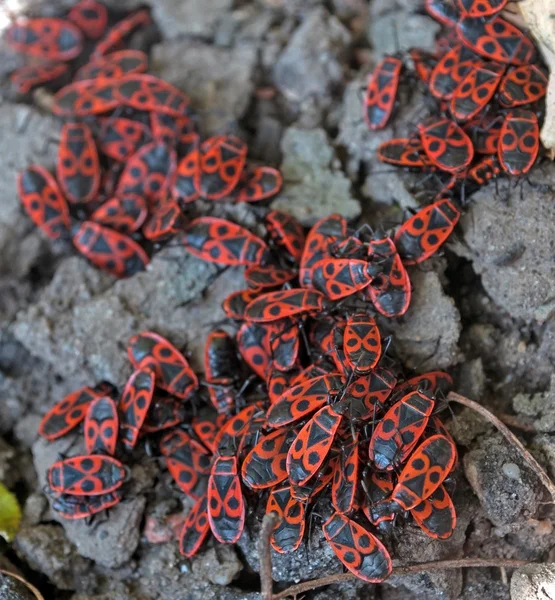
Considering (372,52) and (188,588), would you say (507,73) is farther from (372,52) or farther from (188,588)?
(188,588)

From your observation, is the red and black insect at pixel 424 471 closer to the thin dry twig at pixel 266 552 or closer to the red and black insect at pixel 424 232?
the thin dry twig at pixel 266 552

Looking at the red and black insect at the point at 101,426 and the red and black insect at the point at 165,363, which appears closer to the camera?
the red and black insect at the point at 101,426

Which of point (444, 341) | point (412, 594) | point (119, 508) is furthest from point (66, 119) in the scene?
point (412, 594)

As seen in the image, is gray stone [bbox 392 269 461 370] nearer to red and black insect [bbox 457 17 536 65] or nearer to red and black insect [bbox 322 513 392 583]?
red and black insect [bbox 322 513 392 583]

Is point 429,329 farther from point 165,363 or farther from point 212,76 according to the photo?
point 212,76

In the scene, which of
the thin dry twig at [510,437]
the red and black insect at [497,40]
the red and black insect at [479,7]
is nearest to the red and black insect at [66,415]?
the thin dry twig at [510,437]

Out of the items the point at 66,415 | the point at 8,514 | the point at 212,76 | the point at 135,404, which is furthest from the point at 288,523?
the point at 212,76

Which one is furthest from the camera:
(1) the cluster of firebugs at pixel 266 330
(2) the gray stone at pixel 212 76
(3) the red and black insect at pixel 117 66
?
(3) the red and black insect at pixel 117 66
